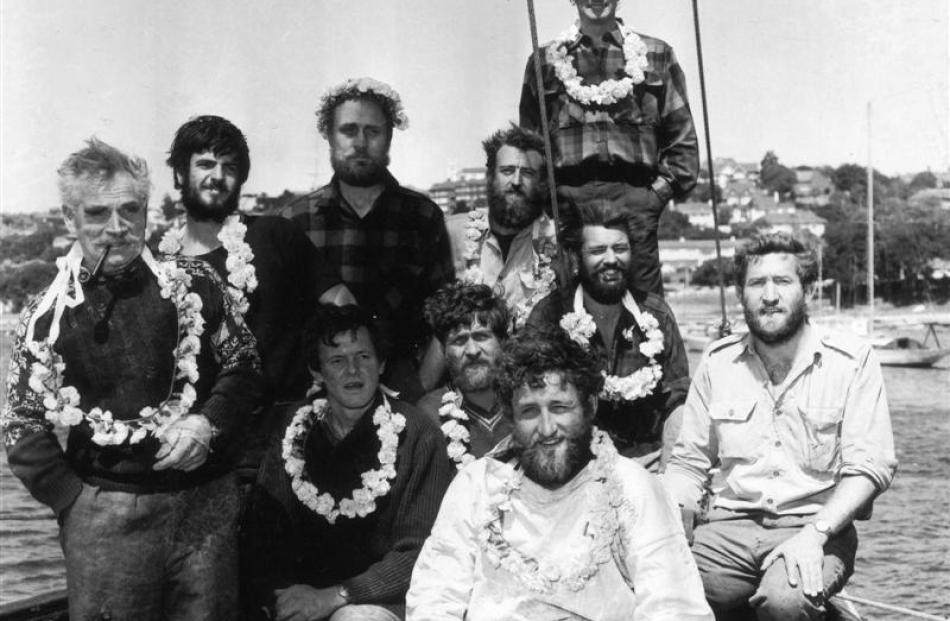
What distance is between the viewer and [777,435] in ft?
14.5

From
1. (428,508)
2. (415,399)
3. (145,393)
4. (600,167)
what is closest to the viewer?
(145,393)

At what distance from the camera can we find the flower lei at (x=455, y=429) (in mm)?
4621

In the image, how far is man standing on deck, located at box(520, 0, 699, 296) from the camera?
5844mm

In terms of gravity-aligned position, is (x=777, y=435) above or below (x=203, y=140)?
below

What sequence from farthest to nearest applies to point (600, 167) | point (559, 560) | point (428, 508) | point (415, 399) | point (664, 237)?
point (664, 237)
point (600, 167)
point (415, 399)
point (428, 508)
point (559, 560)

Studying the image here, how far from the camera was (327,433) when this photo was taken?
4.40m

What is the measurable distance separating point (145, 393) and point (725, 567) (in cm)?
229

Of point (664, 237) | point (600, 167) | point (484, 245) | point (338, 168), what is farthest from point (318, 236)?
point (664, 237)

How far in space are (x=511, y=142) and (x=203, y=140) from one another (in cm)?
158

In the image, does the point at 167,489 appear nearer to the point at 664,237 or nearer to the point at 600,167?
the point at 600,167

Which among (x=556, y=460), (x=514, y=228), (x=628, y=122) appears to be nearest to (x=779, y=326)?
(x=556, y=460)

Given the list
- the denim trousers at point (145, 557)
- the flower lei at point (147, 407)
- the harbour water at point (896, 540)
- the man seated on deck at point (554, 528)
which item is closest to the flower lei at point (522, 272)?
the man seated on deck at point (554, 528)

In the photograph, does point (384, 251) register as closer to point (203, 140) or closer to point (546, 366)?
point (203, 140)

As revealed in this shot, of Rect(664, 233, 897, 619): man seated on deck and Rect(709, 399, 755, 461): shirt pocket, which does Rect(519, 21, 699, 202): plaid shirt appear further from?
Rect(709, 399, 755, 461): shirt pocket
